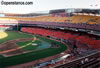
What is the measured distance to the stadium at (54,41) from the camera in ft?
39.8

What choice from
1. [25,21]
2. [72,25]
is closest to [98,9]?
[72,25]

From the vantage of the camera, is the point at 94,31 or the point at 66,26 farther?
Answer: the point at 66,26

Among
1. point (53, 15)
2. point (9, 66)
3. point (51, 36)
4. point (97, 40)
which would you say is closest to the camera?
point (9, 66)

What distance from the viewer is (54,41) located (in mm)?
26281

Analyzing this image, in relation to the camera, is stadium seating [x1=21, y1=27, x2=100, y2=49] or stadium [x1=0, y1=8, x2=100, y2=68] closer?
stadium [x1=0, y1=8, x2=100, y2=68]

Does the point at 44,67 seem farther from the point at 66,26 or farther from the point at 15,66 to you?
the point at 66,26

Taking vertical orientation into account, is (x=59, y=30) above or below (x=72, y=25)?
below

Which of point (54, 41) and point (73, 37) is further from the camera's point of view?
point (54, 41)

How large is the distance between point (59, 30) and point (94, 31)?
12.2 meters

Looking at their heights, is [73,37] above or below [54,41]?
above

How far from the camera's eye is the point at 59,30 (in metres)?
31.2

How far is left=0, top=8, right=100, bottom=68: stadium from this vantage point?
12.1 m

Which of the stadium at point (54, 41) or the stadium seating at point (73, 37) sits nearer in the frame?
the stadium at point (54, 41)

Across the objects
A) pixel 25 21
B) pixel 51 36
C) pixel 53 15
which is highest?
pixel 53 15
